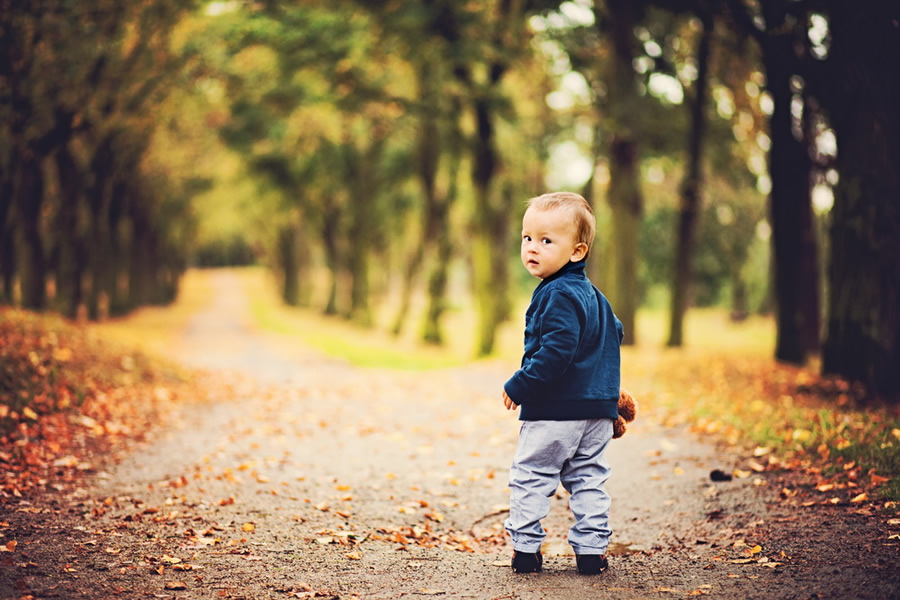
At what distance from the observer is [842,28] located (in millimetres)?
8453

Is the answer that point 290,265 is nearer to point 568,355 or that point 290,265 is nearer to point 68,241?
point 68,241

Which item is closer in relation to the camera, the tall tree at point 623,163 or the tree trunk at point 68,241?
the tall tree at point 623,163

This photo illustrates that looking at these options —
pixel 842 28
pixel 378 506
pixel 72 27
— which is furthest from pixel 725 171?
pixel 378 506

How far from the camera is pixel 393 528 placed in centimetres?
497

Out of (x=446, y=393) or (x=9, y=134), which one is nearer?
(x=446, y=393)

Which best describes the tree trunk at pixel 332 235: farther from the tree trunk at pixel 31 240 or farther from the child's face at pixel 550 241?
the child's face at pixel 550 241

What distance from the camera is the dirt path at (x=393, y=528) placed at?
12.1 feet

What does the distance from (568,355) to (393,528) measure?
201cm

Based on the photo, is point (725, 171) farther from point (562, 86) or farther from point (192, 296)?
point (192, 296)

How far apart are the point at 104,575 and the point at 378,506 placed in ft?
6.98

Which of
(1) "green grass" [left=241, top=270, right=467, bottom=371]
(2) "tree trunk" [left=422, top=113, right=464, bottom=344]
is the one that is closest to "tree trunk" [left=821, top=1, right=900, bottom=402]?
(1) "green grass" [left=241, top=270, right=467, bottom=371]

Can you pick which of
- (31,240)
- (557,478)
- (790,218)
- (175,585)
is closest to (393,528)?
(557,478)

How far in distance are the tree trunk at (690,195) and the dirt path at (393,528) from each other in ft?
33.1

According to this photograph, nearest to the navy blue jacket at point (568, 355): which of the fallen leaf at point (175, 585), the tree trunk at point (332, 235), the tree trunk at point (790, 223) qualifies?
the fallen leaf at point (175, 585)
